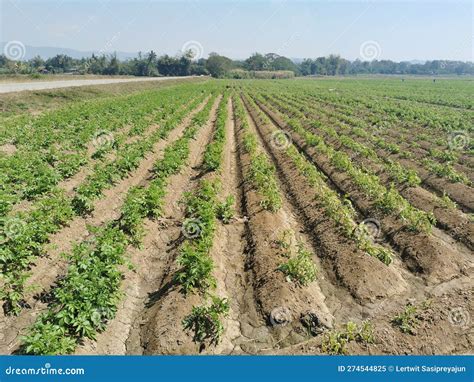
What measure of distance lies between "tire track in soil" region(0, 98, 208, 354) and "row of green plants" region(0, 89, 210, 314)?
17cm

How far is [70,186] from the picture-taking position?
489 inches

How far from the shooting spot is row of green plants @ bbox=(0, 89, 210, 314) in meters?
6.96

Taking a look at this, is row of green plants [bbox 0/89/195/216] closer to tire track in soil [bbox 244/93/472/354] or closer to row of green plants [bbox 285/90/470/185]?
tire track in soil [bbox 244/93/472/354]

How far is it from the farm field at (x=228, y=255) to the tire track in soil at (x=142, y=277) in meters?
0.03

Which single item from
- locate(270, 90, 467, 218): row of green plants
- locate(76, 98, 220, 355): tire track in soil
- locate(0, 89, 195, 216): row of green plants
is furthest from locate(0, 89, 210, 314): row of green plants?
locate(270, 90, 467, 218): row of green plants

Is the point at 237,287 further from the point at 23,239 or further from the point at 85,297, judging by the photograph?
the point at 23,239

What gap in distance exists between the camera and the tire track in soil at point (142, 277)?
6.41 meters

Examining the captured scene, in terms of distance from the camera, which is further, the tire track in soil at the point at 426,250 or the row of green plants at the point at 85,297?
the tire track in soil at the point at 426,250

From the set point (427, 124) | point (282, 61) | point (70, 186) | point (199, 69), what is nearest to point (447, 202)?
point (70, 186)

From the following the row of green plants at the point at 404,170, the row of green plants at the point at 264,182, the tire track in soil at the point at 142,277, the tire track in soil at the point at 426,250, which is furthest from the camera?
the row of green plants at the point at 404,170

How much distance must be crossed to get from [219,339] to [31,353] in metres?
3.00

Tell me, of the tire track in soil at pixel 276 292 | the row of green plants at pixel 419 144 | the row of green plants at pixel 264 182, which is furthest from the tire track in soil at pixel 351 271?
the row of green plants at pixel 419 144

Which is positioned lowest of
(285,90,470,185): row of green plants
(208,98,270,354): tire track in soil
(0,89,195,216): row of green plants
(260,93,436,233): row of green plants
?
(208,98,270,354): tire track in soil

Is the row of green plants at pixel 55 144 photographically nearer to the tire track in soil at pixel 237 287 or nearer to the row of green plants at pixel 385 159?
the tire track in soil at pixel 237 287
